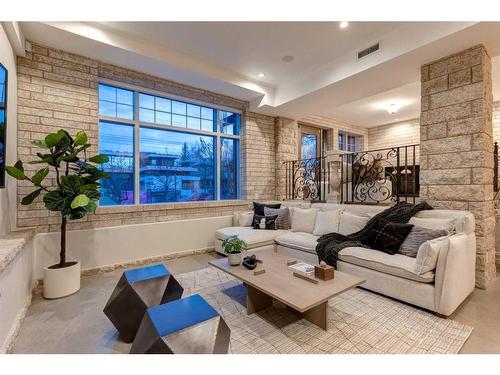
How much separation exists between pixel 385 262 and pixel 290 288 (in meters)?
1.23

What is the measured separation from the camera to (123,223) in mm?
3672

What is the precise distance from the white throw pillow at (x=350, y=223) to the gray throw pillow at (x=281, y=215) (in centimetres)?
101

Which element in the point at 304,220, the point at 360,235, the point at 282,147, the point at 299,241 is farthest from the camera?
the point at 282,147

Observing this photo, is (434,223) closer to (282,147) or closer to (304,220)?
(304,220)

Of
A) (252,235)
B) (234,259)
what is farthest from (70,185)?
(252,235)

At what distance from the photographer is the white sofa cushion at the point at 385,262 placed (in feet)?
7.51

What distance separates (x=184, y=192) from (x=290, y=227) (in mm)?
2091

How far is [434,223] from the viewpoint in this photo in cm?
273

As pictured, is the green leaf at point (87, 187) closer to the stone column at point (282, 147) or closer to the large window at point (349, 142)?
the stone column at point (282, 147)

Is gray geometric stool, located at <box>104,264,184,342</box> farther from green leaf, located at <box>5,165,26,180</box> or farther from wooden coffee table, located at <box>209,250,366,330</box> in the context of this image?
green leaf, located at <box>5,165,26,180</box>

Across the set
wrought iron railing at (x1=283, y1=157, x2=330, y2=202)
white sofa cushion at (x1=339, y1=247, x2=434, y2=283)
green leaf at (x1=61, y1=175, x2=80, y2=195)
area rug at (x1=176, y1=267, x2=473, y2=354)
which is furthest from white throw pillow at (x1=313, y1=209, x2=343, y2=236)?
green leaf at (x1=61, y1=175, x2=80, y2=195)

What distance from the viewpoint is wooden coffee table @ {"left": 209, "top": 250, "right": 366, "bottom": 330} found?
178cm
